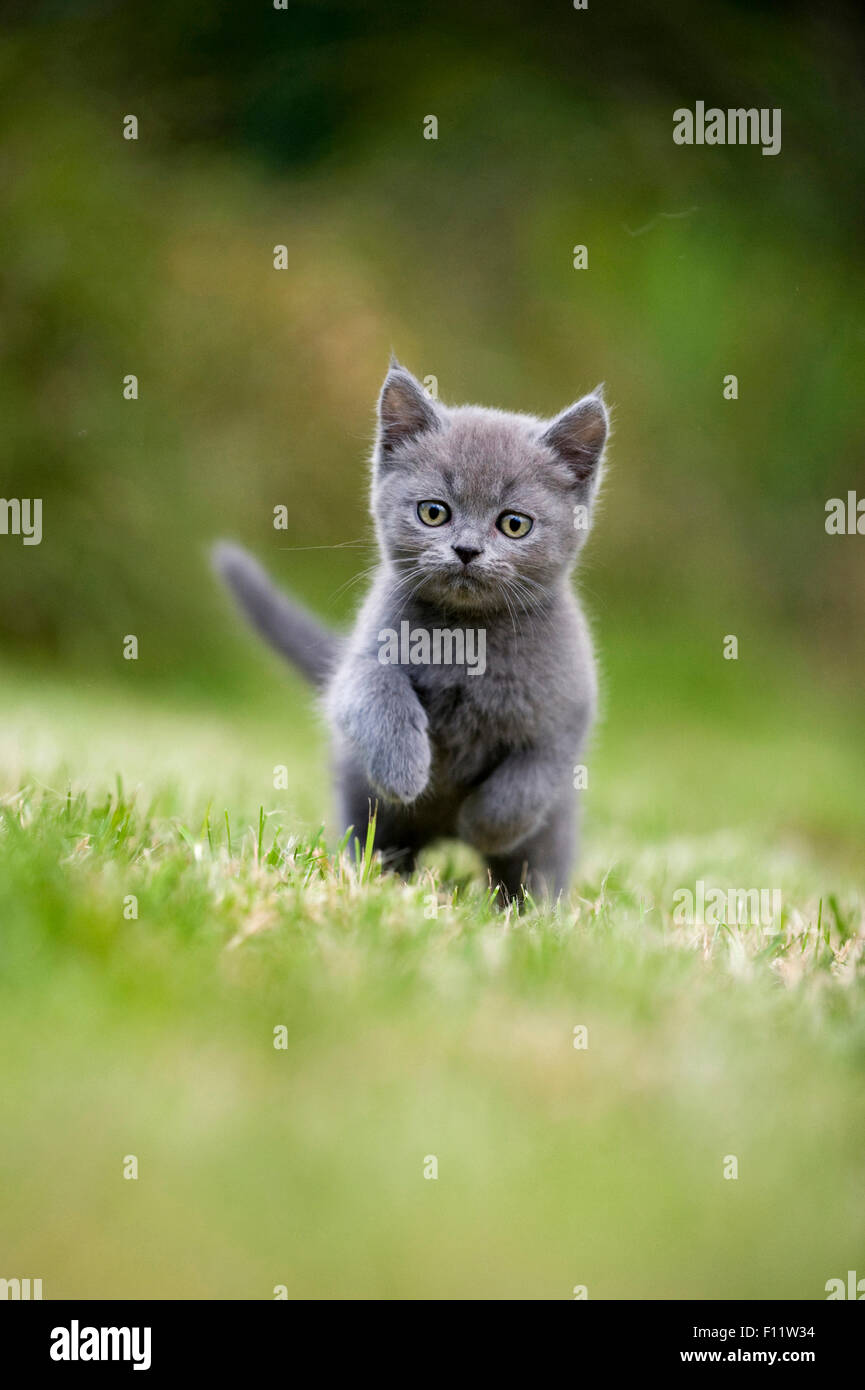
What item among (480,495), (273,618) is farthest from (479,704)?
(273,618)

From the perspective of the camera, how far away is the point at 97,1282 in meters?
1.19

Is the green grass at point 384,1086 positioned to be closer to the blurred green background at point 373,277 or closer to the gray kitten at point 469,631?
the gray kitten at point 469,631

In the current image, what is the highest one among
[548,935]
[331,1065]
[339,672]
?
[339,672]

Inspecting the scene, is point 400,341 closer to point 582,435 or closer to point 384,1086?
point 582,435

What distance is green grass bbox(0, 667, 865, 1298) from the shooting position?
1233 mm

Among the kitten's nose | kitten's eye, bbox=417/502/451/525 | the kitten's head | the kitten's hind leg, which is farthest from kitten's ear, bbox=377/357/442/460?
the kitten's hind leg

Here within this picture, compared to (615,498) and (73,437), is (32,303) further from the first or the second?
(615,498)

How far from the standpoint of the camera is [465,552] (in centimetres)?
239

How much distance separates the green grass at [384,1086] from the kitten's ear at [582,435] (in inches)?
37.2

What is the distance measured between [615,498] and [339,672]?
5949 mm

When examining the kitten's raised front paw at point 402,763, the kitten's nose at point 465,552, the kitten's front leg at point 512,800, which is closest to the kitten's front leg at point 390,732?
the kitten's raised front paw at point 402,763

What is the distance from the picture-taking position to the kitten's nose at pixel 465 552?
238 centimetres

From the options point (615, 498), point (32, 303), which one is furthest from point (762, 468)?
point (32, 303)

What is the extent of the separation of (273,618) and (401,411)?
82 centimetres
